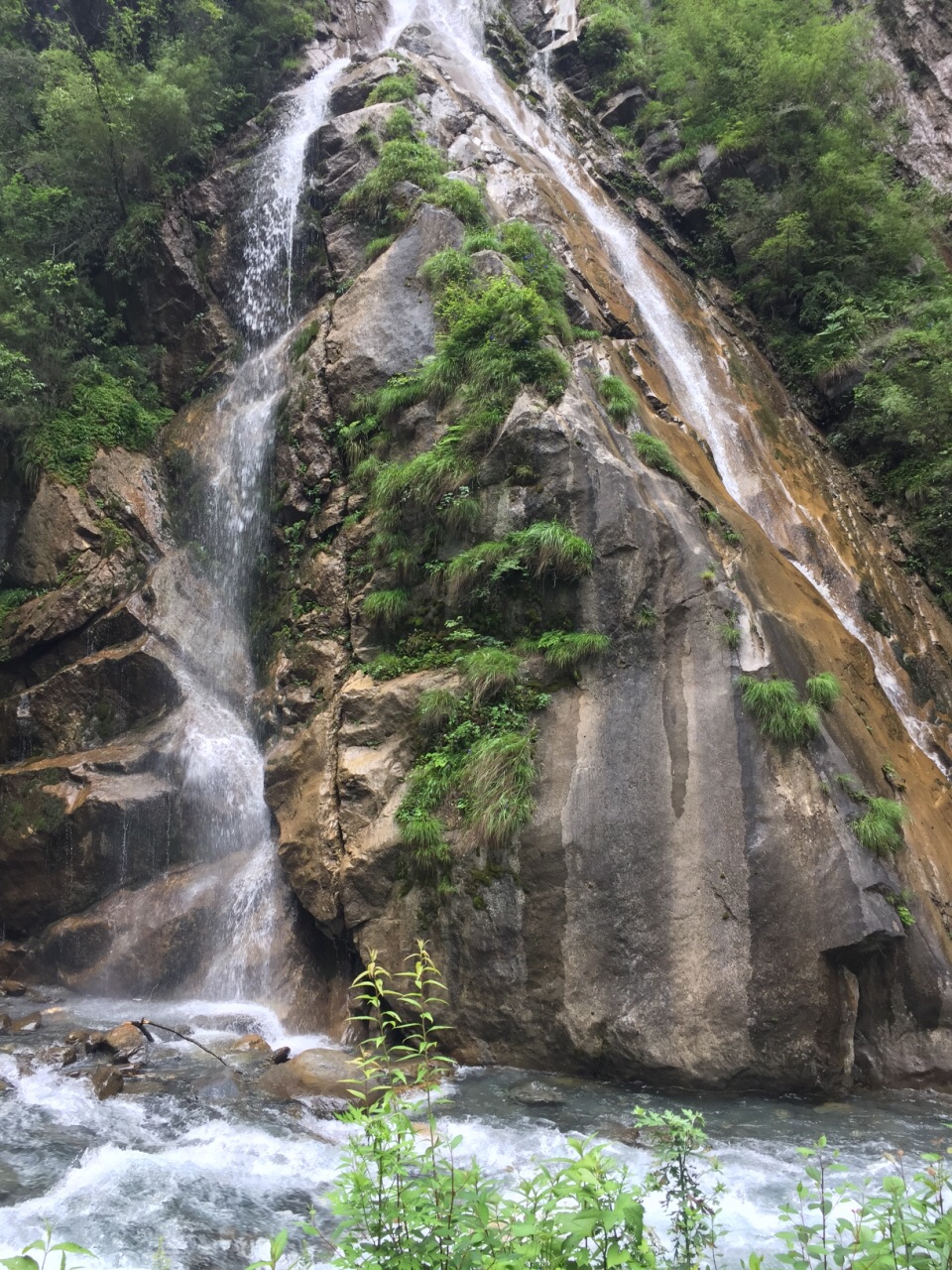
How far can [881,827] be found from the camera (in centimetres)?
729

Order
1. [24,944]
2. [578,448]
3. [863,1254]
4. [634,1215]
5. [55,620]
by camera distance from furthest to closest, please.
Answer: [55,620]
[24,944]
[578,448]
[863,1254]
[634,1215]

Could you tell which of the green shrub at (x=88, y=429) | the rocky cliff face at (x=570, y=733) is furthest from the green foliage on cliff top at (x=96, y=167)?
the rocky cliff face at (x=570, y=733)

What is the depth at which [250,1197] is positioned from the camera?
17.3ft

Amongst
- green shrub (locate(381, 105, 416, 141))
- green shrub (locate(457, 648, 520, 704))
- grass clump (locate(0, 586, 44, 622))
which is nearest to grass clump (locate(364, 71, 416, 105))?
green shrub (locate(381, 105, 416, 141))

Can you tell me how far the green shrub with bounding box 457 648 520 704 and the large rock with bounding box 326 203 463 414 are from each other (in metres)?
5.60

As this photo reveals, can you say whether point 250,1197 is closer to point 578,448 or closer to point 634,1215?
point 634,1215

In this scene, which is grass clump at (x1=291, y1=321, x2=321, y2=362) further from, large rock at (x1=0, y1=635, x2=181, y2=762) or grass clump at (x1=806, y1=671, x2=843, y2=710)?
grass clump at (x1=806, y1=671, x2=843, y2=710)

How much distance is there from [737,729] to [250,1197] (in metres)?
5.37

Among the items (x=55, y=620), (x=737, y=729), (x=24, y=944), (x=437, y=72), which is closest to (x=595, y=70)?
(x=437, y=72)

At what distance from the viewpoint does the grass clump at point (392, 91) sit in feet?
57.3

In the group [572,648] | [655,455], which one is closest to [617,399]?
[655,455]

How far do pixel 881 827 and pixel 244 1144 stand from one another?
19.2 feet

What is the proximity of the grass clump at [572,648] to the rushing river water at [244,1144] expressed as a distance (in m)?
3.86

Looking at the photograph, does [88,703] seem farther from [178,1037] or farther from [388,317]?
[388,317]
